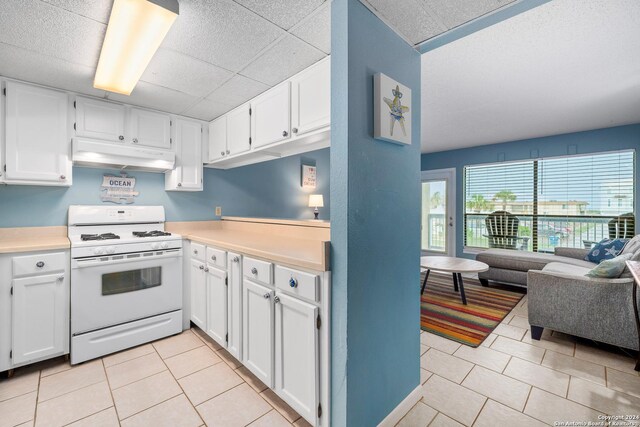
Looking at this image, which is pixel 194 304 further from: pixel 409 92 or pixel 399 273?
pixel 409 92

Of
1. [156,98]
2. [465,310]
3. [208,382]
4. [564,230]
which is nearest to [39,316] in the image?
[208,382]

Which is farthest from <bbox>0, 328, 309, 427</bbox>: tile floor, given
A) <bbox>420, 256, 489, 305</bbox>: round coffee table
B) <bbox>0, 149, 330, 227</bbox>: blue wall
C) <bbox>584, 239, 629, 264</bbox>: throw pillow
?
<bbox>584, 239, 629, 264</bbox>: throw pillow

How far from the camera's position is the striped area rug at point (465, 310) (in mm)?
2814

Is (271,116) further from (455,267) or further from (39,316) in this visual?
(455,267)

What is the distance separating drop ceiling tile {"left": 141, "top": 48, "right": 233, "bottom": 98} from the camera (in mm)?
2031

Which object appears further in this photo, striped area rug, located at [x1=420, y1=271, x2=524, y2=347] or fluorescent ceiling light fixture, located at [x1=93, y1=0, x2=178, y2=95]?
striped area rug, located at [x1=420, y1=271, x2=524, y2=347]

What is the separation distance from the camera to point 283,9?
1521 mm

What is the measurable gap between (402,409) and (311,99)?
2.02 metres

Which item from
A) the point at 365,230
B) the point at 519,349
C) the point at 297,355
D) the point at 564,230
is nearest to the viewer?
the point at 365,230

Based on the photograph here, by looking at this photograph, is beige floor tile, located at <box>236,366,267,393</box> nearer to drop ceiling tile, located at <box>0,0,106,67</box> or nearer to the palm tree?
drop ceiling tile, located at <box>0,0,106,67</box>

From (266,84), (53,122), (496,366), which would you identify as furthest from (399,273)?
(53,122)

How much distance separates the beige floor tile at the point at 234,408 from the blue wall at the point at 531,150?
491 centimetres

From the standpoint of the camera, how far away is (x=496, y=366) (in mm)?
2227

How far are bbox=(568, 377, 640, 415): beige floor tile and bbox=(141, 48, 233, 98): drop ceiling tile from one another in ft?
10.6
